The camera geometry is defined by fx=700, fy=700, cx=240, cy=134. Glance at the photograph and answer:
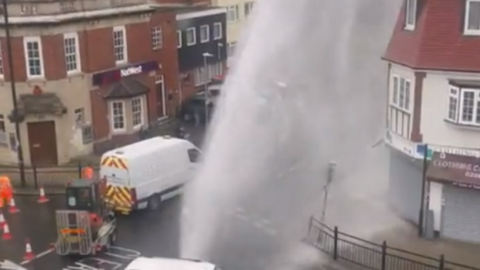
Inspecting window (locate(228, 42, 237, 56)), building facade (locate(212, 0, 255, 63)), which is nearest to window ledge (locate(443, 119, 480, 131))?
window (locate(228, 42, 237, 56))

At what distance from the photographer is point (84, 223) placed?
856 inches

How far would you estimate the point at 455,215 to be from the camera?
22703 mm

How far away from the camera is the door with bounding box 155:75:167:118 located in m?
40.0

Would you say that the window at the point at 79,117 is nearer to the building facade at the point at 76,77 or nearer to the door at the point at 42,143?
the building facade at the point at 76,77

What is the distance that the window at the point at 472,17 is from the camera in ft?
71.7

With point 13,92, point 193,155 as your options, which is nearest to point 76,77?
point 13,92

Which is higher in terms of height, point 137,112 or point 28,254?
point 137,112

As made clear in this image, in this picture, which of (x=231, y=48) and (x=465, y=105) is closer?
(x=465, y=105)

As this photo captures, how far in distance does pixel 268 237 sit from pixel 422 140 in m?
6.01

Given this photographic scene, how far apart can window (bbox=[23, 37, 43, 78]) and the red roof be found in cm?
1734

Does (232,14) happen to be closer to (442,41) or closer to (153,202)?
(153,202)

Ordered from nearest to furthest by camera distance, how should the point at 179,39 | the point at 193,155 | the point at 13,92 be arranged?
the point at 193,155 < the point at 13,92 < the point at 179,39

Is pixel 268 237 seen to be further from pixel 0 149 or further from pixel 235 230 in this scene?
pixel 0 149

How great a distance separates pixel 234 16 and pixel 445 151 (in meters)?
36.7
